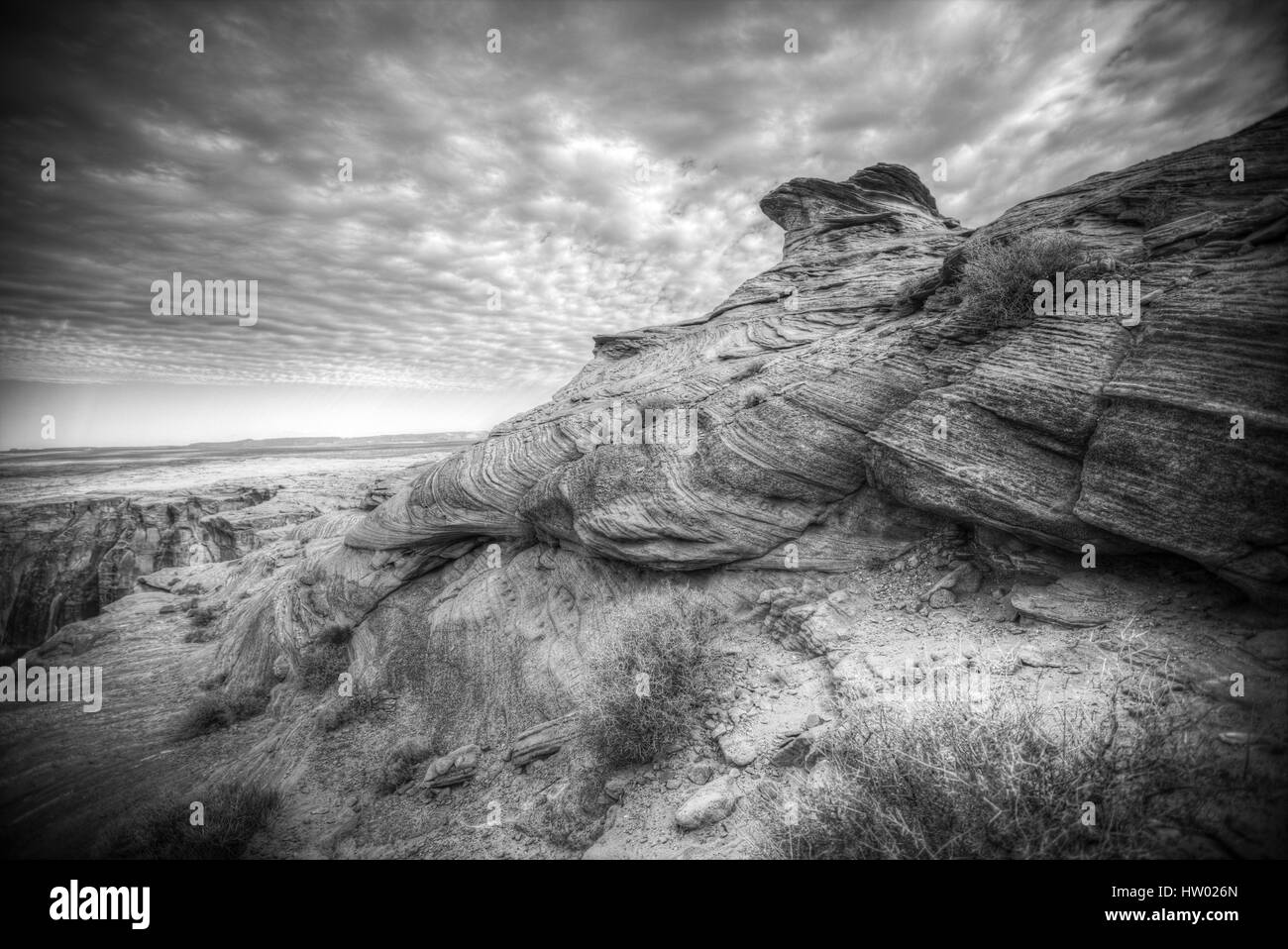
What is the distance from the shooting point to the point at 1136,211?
7.64 metres

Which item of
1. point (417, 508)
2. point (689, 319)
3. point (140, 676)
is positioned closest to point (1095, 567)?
point (689, 319)

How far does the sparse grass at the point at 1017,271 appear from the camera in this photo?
737 cm

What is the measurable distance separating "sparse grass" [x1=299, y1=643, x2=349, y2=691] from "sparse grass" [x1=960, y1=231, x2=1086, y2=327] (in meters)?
19.5

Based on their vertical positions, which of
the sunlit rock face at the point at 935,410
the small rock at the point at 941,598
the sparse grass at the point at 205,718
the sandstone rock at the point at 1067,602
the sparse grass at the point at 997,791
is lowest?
the sparse grass at the point at 205,718

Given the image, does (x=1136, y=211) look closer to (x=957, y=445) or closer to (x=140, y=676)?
(x=957, y=445)

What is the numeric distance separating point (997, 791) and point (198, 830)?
1370 centimetres

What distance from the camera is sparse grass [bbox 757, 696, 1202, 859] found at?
3.32 meters

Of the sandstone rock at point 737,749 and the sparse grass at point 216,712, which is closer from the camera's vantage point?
the sandstone rock at point 737,749

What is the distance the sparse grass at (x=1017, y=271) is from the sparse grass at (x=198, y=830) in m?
17.2

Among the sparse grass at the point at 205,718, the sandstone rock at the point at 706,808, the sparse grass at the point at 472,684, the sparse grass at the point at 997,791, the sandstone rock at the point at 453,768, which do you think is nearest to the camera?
the sparse grass at the point at 997,791

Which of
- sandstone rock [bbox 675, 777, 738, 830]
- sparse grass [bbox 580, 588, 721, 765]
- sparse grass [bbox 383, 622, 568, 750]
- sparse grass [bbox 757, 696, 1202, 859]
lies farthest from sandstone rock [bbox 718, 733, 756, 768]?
sparse grass [bbox 383, 622, 568, 750]

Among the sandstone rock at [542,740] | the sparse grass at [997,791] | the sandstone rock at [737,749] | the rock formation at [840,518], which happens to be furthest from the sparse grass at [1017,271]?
the sandstone rock at [542,740]

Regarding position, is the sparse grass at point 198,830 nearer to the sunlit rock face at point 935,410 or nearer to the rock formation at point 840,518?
the rock formation at point 840,518

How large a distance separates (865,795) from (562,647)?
7795 millimetres
